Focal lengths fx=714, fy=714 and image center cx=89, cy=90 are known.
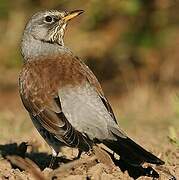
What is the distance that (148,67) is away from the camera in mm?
15344

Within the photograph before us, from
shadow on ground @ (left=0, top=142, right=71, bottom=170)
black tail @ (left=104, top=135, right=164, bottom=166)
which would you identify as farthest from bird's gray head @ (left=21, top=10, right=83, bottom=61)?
black tail @ (left=104, top=135, right=164, bottom=166)

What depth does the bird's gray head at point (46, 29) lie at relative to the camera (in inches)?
332

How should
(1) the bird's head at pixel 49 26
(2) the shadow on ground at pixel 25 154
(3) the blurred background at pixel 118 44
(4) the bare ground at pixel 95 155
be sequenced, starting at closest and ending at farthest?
(4) the bare ground at pixel 95 155, (2) the shadow on ground at pixel 25 154, (1) the bird's head at pixel 49 26, (3) the blurred background at pixel 118 44

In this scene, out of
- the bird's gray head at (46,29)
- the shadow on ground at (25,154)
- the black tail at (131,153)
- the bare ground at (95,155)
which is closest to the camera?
the black tail at (131,153)

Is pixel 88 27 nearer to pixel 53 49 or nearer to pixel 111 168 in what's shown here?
pixel 53 49

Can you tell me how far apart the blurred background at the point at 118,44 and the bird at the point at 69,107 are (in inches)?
224

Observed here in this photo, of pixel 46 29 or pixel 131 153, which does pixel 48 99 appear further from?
pixel 46 29

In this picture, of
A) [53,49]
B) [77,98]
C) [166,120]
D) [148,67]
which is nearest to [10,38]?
[148,67]

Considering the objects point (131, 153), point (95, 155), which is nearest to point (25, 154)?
point (95, 155)

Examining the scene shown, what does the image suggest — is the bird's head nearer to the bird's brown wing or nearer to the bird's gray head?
the bird's gray head

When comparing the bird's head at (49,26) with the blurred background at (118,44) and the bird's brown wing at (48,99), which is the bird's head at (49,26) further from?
the blurred background at (118,44)

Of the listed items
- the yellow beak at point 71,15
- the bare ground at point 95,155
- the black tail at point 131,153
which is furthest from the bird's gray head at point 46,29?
the black tail at point 131,153

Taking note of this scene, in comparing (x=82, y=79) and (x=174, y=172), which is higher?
(x=82, y=79)

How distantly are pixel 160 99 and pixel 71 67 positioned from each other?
5.92m
